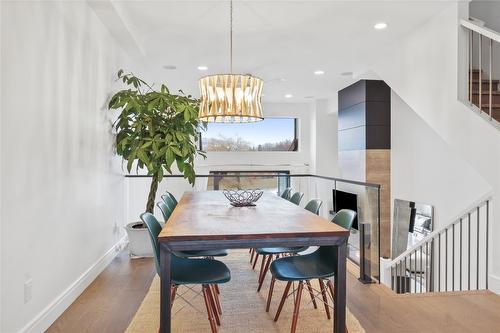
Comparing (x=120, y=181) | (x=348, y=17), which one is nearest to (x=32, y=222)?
(x=120, y=181)

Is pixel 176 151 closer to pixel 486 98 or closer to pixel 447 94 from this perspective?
pixel 447 94

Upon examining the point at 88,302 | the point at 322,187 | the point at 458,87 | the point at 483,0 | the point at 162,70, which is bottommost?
the point at 88,302

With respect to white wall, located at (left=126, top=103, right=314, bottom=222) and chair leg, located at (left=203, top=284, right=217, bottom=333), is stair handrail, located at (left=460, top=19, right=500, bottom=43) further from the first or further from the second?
white wall, located at (left=126, top=103, right=314, bottom=222)

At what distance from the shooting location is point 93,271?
352 centimetres

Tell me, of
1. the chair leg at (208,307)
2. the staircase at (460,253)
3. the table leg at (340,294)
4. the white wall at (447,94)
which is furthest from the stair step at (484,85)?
the chair leg at (208,307)

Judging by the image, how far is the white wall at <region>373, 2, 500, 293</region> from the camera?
336cm

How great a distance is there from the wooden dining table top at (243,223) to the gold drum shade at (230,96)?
2.62ft

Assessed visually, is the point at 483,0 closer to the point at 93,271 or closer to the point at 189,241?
the point at 189,241

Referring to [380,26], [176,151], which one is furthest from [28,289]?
[380,26]

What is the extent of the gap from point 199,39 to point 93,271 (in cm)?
300

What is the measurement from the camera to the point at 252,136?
9.37 metres

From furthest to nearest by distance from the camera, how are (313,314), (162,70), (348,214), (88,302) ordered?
(162,70)
(88,302)
(313,314)
(348,214)

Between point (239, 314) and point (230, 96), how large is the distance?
1.73 meters

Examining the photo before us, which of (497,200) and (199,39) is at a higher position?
(199,39)
